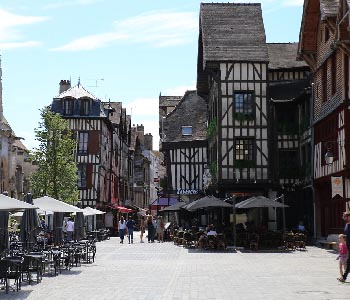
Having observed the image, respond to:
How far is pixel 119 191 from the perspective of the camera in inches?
2945

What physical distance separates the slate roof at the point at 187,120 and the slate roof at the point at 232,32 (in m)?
13.8

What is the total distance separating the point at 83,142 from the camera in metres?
57.1

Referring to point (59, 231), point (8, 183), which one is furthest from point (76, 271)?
point (8, 183)

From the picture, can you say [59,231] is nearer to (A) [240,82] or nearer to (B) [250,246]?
(B) [250,246]

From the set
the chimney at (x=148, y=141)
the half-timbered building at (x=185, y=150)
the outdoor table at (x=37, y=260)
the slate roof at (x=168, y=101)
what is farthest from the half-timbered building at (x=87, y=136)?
the chimney at (x=148, y=141)

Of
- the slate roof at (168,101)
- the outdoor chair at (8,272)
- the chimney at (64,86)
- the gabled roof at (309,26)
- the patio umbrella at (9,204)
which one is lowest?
the outdoor chair at (8,272)

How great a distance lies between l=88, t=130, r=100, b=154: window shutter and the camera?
56625 millimetres

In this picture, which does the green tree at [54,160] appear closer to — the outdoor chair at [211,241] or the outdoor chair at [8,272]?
the outdoor chair at [211,241]

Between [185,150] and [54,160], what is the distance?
11653 millimetres

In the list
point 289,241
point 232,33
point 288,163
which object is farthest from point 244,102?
point 289,241

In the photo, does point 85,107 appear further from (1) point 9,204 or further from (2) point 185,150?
(1) point 9,204

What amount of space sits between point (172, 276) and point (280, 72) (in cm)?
2505

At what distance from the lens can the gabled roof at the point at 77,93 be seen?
57719 millimetres

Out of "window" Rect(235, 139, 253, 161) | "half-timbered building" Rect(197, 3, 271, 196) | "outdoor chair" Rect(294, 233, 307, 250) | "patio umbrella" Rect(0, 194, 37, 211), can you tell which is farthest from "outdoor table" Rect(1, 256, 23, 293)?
"window" Rect(235, 139, 253, 161)
